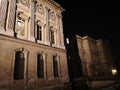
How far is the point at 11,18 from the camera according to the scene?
37.9 ft

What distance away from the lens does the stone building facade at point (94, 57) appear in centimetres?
2905

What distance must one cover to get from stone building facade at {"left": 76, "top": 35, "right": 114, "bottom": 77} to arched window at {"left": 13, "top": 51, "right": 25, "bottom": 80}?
19493 mm

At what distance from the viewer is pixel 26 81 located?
432 inches

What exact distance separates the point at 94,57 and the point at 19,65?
25.3m

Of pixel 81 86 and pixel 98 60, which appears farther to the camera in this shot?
pixel 98 60

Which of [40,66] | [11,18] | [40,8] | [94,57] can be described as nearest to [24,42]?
[11,18]

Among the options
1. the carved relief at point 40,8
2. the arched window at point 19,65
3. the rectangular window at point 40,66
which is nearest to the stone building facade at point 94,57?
the carved relief at point 40,8

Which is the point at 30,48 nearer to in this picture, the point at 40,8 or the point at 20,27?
the point at 20,27

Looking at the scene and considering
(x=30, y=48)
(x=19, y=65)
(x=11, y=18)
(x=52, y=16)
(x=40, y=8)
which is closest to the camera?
(x=19, y=65)

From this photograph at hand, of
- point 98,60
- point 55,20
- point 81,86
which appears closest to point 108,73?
point 98,60

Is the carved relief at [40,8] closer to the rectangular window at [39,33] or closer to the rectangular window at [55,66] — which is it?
the rectangular window at [39,33]

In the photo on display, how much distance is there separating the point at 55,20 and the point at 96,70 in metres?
20.3

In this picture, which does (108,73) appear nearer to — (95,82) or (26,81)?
(95,82)

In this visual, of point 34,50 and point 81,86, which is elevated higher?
point 34,50
